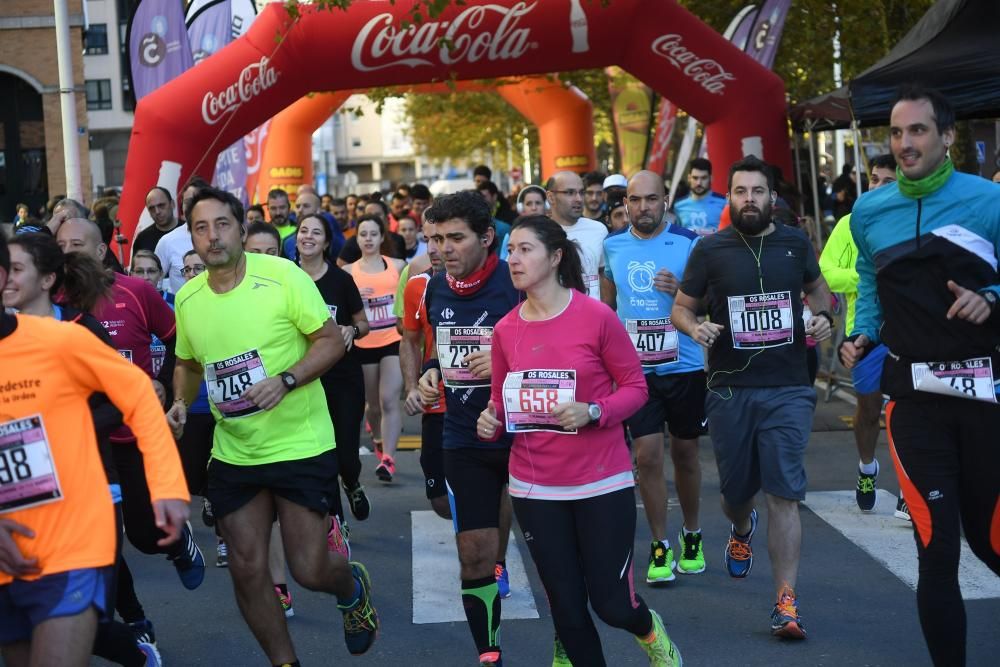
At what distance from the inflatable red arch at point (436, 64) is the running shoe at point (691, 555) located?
7.94 metres

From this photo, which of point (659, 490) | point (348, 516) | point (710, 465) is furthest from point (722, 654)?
point (710, 465)

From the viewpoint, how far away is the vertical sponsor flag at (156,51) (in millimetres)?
14461

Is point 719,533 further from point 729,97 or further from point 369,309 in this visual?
point 729,97

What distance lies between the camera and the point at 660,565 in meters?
7.09

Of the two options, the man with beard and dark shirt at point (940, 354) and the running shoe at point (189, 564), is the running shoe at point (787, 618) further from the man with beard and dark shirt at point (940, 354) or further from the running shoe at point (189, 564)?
the running shoe at point (189, 564)

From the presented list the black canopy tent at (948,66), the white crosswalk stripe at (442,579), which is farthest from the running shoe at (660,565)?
the black canopy tent at (948,66)

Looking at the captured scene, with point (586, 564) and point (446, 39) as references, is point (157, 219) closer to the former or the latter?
point (446, 39)

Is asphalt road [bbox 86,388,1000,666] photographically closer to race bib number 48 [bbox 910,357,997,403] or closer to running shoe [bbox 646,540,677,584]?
running shoe [bbox 646,540,677,584]

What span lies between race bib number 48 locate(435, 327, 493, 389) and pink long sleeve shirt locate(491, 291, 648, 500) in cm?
85

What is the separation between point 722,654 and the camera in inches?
234

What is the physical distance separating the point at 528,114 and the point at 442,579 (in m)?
18.5

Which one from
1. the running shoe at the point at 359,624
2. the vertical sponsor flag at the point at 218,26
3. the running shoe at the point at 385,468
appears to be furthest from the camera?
the vertical sponsor flag at the point at 218,26

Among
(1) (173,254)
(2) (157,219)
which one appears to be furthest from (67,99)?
(1) (173,254)

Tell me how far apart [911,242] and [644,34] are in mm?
9769
